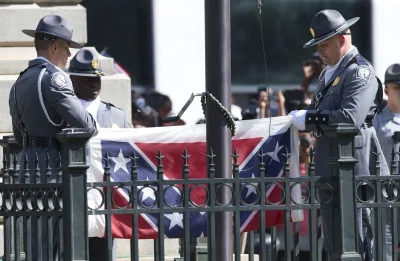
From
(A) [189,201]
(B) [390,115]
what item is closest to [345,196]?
(A) [189,201]

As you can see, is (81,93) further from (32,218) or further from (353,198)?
(353,198)

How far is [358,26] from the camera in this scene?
64.6 ft

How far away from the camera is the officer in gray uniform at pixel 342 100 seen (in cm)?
818

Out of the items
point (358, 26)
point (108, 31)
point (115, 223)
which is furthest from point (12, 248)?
point (358, 26)

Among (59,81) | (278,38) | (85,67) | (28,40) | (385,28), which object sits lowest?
Answer: (59,81)

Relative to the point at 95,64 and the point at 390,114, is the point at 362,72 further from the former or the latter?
the point at 390,114

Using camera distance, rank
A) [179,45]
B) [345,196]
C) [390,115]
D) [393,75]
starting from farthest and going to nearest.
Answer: [179,45] → [393,75] → [390,115] → [345,196]

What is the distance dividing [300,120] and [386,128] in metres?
2.21

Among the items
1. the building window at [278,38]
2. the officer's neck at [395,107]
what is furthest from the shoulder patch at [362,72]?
the building window at [278,38]

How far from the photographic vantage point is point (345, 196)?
743cm

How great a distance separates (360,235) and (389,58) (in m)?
11.2

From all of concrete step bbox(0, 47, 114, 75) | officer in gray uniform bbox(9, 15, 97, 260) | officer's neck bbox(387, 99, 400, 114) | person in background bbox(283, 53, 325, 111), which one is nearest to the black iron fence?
officer in gray uniform bbox(9, 15, 97, 260)

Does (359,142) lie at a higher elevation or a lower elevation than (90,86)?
lower

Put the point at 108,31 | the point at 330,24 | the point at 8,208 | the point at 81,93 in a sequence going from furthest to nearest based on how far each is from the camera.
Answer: the point at 108,31
the point at 81,93
the point at 330,24
the point at 8,208
